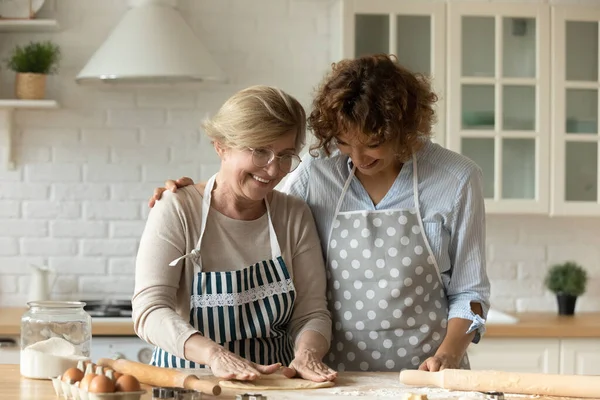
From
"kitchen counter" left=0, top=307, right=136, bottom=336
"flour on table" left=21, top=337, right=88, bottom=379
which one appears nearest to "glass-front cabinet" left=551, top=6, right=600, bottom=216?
"kitchen counter" left=0, top=307, right=136, bottom=336

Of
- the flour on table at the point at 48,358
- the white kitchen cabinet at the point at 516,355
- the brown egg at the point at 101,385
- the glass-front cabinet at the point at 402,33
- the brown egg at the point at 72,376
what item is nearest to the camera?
the brown egg at the point at 101,385

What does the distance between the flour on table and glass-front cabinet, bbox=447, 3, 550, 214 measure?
242 centimetres

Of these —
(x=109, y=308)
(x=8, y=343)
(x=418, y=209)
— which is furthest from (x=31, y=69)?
(x=418, y=209)

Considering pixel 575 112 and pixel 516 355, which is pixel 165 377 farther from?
pixel 575 112

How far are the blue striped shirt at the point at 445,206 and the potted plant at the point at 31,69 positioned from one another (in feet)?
6.81

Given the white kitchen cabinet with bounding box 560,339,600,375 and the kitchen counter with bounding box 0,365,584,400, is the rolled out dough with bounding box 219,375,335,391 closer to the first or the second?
the kitchen counter with bounding box 0,365,584,400

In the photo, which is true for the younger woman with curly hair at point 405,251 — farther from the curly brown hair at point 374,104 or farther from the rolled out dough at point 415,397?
the rolled out dough at point 415,397

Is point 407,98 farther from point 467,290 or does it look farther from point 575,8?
point 575,8

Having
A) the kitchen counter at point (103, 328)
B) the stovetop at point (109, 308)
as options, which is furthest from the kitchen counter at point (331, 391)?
the stovetop at point (109, 308)

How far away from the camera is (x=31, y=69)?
14.5 ft

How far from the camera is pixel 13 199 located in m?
4.56

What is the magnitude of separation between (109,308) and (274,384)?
6.97 ft

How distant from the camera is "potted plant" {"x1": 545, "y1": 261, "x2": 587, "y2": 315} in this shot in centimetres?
454

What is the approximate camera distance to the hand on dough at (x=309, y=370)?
2309 mm
